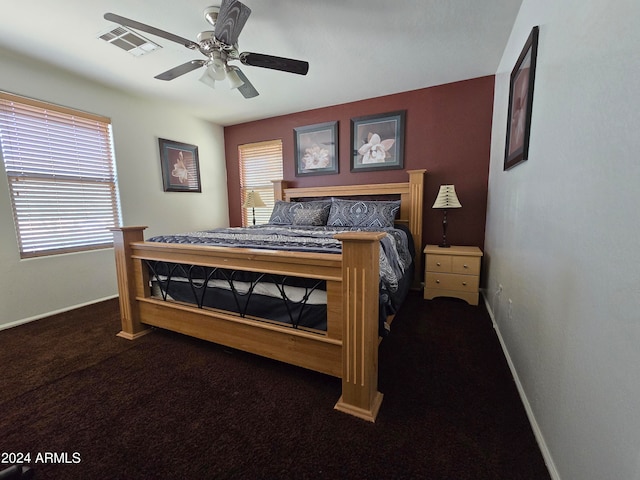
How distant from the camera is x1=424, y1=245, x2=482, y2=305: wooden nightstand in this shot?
8.63 feet

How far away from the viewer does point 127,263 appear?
2043 mm

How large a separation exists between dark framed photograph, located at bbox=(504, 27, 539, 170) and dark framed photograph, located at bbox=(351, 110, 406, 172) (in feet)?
4.48

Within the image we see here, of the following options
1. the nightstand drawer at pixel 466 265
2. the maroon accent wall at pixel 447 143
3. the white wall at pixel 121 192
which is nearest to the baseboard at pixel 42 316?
the white wall at pixel 121 192

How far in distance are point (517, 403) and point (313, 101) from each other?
3523 millimetres

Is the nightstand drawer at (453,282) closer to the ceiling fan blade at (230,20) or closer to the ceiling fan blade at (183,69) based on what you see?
the ceiling fan blade at (230,20)

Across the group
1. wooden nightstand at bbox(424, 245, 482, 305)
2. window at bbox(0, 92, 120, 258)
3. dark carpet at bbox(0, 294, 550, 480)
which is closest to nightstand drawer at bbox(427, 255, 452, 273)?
wooden nightstand at bbox(424, 245, 482, 305)

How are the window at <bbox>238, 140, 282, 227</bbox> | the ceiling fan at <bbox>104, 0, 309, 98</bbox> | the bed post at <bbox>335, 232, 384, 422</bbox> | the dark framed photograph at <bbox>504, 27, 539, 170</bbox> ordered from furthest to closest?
the window at <bbox>238, 140, 282, 227</bbox> → the ceiling fan at <bbox>104, 0, 309, 98</bbox> → the dark framed photograph at <bbox>504, 27, 539, 170</bbox> → the bed post at <bbox>335, 232, 384, 422</bbox>

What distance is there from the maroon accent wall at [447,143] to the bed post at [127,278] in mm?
2584

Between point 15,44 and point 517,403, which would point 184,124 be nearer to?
point 15,44

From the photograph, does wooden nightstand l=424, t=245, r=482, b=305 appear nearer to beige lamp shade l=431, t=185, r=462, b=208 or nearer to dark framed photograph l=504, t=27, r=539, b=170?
beige lamp shade l=431, t=185, r=462, b=208

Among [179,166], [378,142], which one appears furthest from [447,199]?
[179,166]

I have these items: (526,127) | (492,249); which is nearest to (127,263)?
(526,127)

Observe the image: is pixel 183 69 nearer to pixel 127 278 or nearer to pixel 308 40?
pixel 308 40

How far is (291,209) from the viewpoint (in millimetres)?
3449
